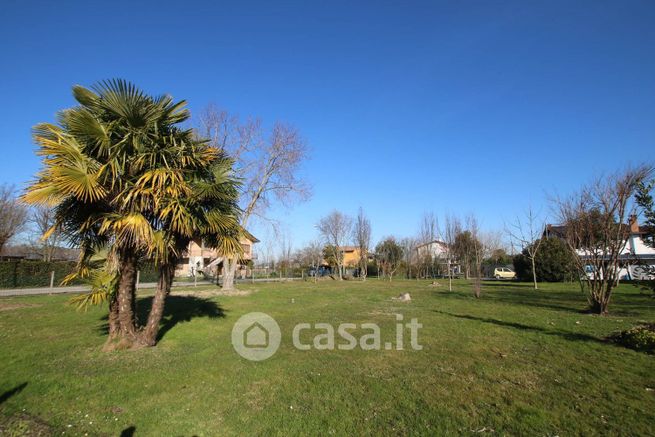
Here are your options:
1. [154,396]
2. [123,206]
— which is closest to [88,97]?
[123,206]

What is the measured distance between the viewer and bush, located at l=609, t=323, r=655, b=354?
7000mm

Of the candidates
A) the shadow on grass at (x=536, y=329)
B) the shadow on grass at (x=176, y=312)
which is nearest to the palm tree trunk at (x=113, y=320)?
the shadow on grass at (x=176, y=312)

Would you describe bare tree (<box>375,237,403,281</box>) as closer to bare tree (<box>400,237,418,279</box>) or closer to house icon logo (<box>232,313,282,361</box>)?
bare tree (<box>400,237,418,279</box>)

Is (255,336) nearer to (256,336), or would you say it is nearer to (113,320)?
(256,336)

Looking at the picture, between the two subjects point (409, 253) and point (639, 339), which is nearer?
point (639, 339)

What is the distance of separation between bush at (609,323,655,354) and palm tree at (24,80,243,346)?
906 cm

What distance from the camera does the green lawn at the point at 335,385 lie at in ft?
13.4

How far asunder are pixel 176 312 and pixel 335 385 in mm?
8937

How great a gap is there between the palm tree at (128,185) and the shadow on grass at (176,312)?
2.46 metres

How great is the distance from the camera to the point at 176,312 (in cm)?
1227

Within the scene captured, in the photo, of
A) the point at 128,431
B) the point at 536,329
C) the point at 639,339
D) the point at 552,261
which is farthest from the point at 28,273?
the point at 552,261

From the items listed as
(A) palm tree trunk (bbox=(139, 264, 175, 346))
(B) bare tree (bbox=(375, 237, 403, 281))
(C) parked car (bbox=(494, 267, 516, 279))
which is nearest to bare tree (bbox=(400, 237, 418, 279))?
(B) bare tree (bbox=(375, 237, 403, 281))

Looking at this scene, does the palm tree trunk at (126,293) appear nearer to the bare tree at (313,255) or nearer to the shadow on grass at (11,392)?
the shadow on grass at (11,392)

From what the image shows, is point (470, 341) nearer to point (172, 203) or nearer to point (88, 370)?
point (172, 203)
